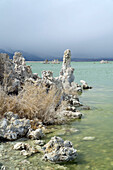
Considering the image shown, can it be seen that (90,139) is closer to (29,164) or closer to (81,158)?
(81,158)

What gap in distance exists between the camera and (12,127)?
22.6 feet

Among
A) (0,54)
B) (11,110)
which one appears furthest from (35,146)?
(0,54)

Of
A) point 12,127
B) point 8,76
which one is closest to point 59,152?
point 12,127

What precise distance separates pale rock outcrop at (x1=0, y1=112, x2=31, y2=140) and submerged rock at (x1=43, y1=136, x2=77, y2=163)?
1.63m

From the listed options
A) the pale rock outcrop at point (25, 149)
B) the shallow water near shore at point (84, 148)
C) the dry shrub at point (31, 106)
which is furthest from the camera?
the dry shrub at point (31, 106)

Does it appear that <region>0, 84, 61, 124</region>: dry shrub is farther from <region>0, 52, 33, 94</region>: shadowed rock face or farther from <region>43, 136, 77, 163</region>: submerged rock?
<region>43, 136, 77, 163</region>: submerged rock

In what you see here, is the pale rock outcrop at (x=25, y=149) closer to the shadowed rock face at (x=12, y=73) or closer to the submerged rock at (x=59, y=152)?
the submerged rock at (x=59, y=152)

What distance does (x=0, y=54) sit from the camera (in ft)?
37.8

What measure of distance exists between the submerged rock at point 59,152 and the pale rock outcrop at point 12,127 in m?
1.63

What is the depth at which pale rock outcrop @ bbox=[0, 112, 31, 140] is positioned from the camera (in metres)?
6.61

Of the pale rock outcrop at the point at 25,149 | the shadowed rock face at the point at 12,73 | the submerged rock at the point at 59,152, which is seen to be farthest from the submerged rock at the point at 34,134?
the shadowed rock face at the point at 12,73

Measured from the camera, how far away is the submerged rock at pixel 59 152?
5.15 m

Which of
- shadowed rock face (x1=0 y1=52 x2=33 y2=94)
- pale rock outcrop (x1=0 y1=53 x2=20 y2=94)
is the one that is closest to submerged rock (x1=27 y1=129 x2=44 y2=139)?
shadowed rock face (x1=0 y1=52 x2=33 y2=94)

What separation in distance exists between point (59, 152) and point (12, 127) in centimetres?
230
